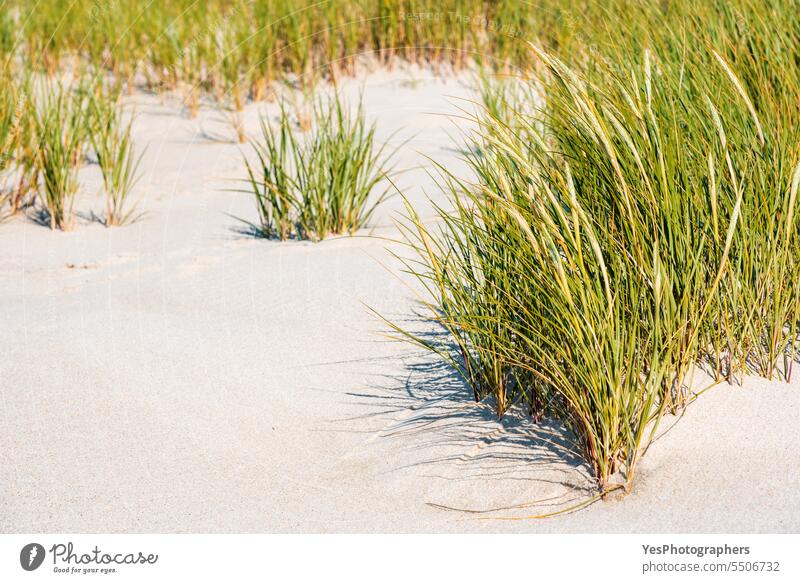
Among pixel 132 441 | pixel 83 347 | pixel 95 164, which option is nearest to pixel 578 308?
pixel 132 441

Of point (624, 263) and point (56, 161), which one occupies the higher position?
point (624, 263)

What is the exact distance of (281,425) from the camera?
223cm

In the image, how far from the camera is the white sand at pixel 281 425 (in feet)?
6.07

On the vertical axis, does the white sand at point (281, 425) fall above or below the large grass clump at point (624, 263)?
below

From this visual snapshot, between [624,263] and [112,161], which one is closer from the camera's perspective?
[624,263]

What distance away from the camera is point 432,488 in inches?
75.9
